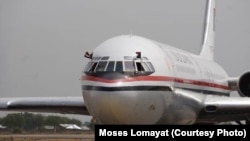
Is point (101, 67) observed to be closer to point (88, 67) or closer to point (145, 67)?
point (88, 67)

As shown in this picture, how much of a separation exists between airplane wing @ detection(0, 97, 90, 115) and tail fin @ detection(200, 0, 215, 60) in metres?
11.3

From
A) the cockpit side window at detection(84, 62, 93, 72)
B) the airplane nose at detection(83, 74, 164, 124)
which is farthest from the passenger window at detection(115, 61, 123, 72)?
the cockpit side window at detection(84, 62, 93, 72)

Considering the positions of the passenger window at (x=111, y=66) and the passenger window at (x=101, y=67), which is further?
the passenger window at (x=101, y=67)

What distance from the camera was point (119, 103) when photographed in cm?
1892

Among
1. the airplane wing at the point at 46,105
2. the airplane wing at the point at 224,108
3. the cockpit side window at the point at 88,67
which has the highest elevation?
the cockpit side window at the point at 88,67

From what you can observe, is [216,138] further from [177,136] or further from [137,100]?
[137,100]

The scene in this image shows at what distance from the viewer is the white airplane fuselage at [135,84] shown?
19.1m

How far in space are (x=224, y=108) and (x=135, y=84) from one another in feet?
22.9

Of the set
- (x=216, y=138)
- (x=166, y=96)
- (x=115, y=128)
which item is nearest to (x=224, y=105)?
(x=166, y=96)

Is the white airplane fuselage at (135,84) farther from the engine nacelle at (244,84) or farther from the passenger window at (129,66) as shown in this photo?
the engine nacelle at (244,84)

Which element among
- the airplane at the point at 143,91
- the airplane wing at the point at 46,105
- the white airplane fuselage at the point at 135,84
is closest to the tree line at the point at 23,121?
the airplane wing at the point at 46,105

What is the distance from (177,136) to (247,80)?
1485 centimetres

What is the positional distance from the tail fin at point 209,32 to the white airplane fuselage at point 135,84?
1391 cm

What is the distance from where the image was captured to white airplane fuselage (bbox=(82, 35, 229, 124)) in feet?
62.5
